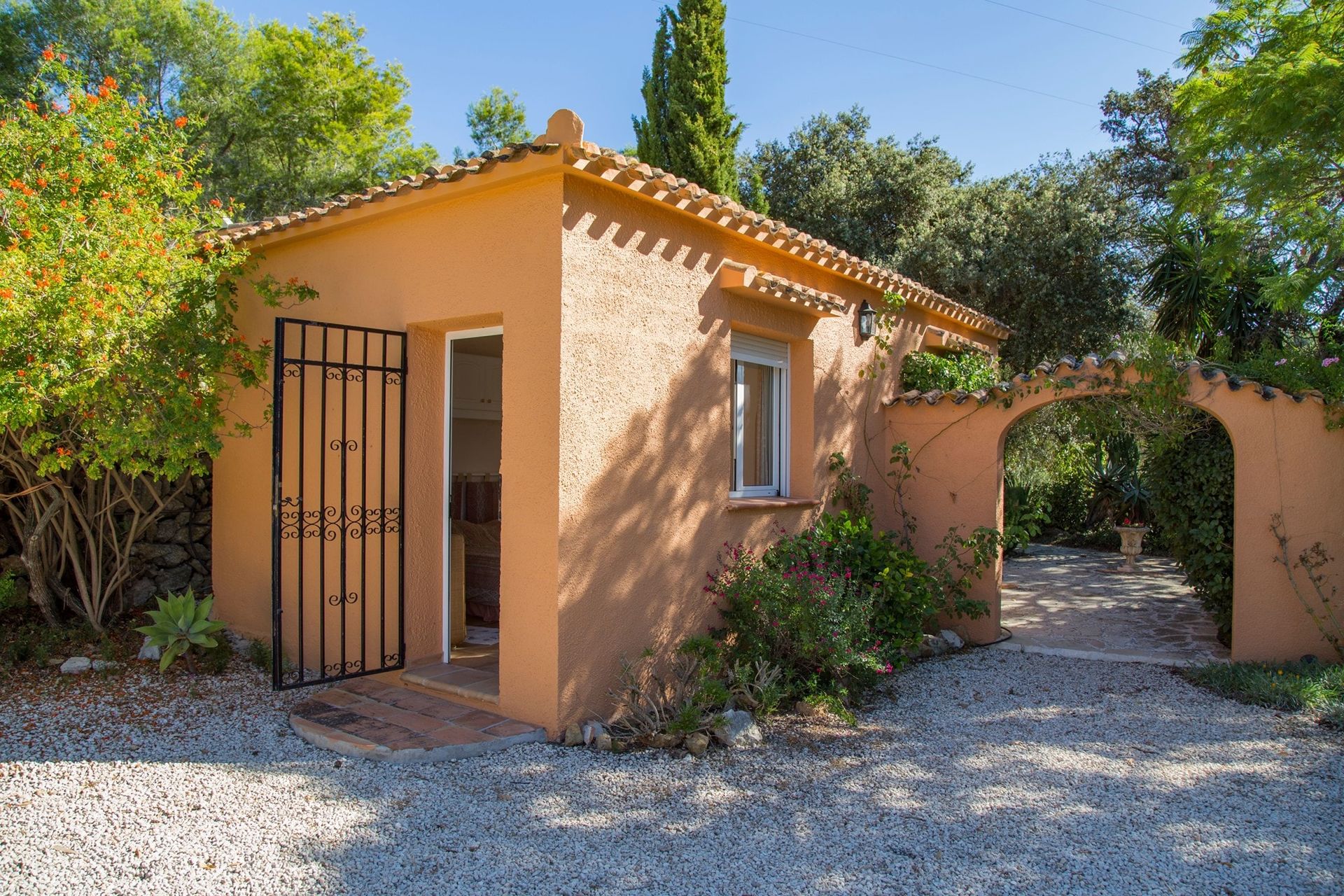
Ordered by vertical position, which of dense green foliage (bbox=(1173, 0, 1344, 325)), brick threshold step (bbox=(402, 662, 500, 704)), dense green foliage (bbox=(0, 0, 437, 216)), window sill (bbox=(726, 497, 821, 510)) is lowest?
brick threshold step (bbox=(402, 662, 500, 704))

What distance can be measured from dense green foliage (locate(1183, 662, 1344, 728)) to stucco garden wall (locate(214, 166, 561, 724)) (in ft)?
18.3

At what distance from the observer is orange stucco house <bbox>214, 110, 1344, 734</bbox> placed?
5.24m

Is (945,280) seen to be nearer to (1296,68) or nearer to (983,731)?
(1296,68)

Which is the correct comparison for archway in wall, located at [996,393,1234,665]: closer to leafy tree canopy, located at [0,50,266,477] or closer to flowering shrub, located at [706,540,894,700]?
flowering shrub, located at [706,540,894,700]

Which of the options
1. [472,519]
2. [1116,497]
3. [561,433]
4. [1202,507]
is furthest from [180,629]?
[1116,497]

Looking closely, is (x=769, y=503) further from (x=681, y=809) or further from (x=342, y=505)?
(x=342, y=505)

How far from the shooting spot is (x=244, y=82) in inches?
725

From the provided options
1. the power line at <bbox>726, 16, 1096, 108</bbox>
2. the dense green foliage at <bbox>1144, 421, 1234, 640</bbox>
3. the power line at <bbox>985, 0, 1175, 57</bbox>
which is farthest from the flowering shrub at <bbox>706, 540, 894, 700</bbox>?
the power line at <bbox>726, 16, 1096, 108</bbox>

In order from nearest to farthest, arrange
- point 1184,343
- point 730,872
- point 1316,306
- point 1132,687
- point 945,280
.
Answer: point 730,872 → point 1132,687 → point 1184,343 → point 1316,306 → point 945,280

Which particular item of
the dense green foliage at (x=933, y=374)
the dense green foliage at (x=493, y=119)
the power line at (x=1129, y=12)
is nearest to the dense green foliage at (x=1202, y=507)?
the dense green foliage at (x=933, y=374)

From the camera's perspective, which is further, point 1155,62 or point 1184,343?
point 1155,62

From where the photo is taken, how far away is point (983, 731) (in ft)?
19.0

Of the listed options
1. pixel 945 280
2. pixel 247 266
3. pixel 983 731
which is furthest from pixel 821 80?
pixel 983 731

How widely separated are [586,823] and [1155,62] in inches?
791
